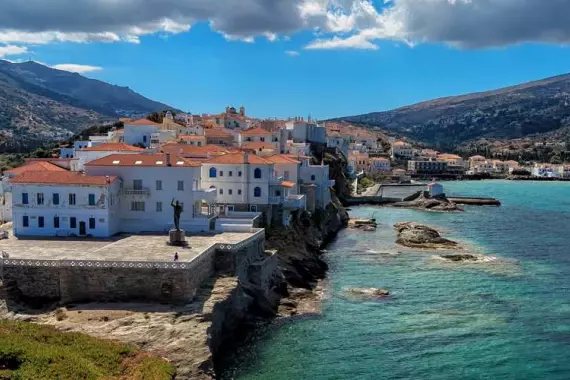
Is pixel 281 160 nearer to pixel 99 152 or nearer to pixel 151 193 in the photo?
pixel 99 152

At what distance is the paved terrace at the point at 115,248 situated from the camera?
33.7m

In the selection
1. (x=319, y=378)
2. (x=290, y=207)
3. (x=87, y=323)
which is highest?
(x=290, y=207)

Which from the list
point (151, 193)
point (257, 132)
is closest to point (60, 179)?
point (151, 193)

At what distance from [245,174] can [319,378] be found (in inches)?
1116

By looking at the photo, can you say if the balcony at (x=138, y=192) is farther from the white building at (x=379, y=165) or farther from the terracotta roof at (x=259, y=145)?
the white building at (x=379, y=165)

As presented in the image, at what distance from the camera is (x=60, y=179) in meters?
41.6

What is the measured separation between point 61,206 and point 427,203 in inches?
3151

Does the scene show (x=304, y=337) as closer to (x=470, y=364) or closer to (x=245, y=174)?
(x=470, y=364)

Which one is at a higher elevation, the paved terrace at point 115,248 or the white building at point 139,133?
the white building at point 139,133

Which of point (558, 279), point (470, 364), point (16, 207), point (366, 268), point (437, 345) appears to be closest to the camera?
point (470, 364)

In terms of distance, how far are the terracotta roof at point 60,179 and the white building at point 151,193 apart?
2.27 meters

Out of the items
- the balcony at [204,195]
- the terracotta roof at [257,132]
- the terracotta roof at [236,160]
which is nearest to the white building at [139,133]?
the terracotta roof at [257,132]

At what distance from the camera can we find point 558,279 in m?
49.1

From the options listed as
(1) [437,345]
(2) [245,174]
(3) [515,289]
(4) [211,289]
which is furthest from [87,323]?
(3) [515,289]
